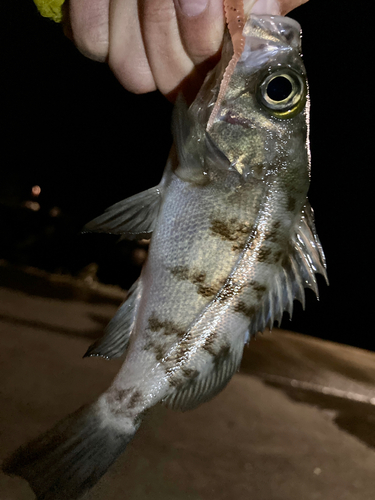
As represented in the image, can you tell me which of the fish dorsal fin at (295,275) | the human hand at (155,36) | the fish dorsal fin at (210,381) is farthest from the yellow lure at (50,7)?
the fish dorsal fin at (210,381)

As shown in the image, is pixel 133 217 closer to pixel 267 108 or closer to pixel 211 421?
pixel 267 108

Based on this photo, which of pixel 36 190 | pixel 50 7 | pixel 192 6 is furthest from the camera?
pixel 36 190

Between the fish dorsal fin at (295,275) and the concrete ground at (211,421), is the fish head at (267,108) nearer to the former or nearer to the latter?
the fish dorsal fin at (295,275)

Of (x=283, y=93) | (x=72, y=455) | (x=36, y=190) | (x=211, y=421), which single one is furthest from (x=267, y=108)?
(x=36, y=190)

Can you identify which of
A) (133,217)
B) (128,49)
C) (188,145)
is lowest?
(133,217)

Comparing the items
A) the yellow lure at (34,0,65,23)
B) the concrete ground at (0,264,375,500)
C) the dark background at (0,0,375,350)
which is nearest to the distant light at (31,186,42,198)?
the dark background at (0,0,375,350)

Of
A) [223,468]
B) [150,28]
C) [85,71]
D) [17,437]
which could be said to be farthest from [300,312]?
[85,71]
